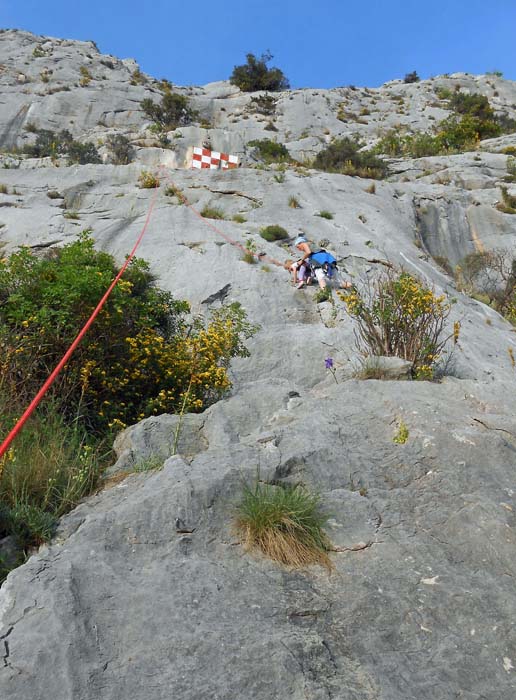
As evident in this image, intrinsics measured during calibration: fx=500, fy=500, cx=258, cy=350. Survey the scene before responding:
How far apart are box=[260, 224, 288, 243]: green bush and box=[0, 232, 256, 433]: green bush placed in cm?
516

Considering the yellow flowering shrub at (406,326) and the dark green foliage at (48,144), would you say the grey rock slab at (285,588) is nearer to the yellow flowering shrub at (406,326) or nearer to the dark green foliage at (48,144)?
the yellow flowering shrub at (406,326)

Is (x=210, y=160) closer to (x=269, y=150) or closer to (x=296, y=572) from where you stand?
(x=269, y=150)

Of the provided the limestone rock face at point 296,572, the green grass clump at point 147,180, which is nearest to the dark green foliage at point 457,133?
the green grass clump at point 147,180

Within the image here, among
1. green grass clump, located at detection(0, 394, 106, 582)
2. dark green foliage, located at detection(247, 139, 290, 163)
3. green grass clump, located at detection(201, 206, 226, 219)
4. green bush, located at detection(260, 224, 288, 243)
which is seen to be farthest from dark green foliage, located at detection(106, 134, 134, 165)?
green grass clump, located at detection(0, 394, 106, 582)

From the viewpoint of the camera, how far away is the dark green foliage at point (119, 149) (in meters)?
20.3

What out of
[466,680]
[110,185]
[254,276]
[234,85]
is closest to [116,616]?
[466,680]

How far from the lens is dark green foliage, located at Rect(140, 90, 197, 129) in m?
28.7

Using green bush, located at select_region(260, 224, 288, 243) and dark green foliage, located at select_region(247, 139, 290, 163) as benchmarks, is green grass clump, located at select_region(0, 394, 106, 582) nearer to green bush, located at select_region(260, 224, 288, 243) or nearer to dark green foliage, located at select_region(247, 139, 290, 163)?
green bush, located at select_region(260, 224, 288, 243)

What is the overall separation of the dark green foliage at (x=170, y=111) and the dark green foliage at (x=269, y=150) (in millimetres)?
6020

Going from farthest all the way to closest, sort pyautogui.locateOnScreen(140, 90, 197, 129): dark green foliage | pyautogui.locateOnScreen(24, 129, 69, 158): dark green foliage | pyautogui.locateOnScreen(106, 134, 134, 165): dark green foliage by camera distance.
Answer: pyautogui.locateOnScreen(140, 90, 197, 129): dark green foliage → pyautogui.locateOnScreen(24, 129, 69, 158): dark green foliage → pyautogui.locateOnScreen(106, 134, 134, 165): dark green foliage

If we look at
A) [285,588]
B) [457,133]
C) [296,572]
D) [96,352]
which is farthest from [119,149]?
[285,588]

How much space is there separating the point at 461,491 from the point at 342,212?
36.4 ft

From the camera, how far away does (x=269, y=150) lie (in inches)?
957

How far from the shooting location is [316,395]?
548cm
